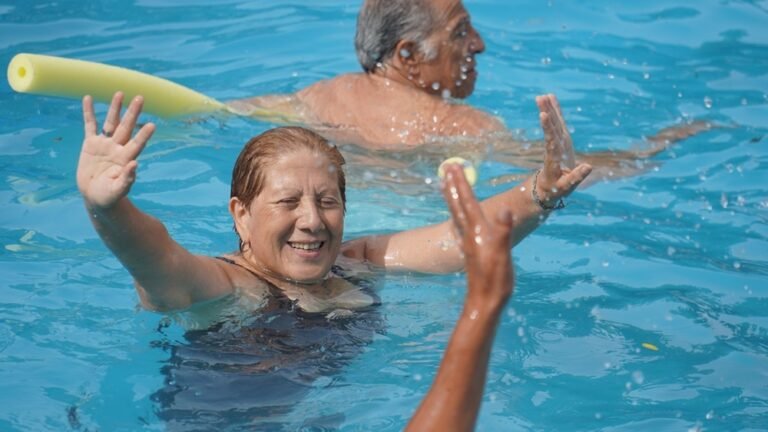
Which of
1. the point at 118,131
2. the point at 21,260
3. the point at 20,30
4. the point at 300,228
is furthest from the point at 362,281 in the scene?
the point at 20,30

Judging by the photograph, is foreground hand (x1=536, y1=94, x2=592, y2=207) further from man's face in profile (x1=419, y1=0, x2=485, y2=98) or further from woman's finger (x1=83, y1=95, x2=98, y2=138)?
man's face in profile (x1=419, y1=0, x2=485, y2=98)

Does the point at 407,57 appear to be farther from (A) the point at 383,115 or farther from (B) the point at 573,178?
(B) the point at 573,178

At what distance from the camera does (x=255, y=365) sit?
359 cm

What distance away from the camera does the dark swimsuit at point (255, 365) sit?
348 cm

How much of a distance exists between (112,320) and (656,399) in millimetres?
1917

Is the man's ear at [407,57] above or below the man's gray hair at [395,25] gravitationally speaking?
below

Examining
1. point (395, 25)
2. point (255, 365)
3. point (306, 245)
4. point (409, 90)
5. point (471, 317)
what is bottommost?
point (255, 365)

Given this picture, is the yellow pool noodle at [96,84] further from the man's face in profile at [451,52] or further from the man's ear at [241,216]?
the man's ear at [241,216]

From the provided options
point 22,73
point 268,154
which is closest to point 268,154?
point 268,154

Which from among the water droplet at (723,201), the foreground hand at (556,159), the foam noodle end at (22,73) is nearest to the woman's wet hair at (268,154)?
the foreground hand at (556,159)

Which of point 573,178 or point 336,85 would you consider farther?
point 336,85

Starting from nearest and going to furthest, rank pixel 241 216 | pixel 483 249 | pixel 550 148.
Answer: pixel 483 249, pixel 550 148, pixel 241 216

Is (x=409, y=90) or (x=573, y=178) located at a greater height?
(x=409, y=90)

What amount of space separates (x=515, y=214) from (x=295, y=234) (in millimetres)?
711
